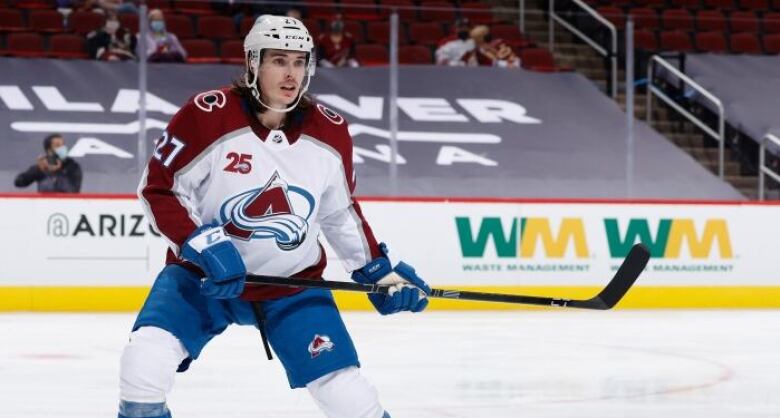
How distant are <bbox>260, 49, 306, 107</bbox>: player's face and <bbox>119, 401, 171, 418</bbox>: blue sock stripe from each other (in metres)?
0.69

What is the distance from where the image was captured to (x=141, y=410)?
2.87 m

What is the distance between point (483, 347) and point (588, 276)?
2.72 meters

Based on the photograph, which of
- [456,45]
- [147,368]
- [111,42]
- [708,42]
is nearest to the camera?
[147,368]

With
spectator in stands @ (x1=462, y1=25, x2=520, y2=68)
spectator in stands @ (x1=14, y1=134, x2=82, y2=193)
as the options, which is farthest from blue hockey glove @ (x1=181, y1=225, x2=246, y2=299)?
spectator in stands @ (x1=462, y1=25, x2=520, y2=68)

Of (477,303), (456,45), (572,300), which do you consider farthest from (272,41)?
(456,45)

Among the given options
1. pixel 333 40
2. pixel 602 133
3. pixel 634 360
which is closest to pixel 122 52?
pixel 333 40

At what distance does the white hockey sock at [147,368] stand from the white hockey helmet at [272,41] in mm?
569

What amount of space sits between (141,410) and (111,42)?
7743 millimetres

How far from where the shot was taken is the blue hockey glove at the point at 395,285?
321 centimetres

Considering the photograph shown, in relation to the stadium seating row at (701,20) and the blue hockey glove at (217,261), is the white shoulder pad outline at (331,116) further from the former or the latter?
the stadium seating row at (701,20)

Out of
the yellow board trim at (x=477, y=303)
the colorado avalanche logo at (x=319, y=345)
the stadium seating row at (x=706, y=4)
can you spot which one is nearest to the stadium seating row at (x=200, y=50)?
the yellow board trim at (x=477, y=303)

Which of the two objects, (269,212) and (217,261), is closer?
(217,261)

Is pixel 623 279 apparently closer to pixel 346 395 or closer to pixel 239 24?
pixel 346 395

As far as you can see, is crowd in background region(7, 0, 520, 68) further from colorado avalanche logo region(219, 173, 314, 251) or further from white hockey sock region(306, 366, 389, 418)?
white hockey sock region(306, 366, 389, 418)
